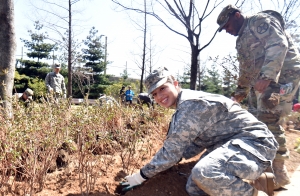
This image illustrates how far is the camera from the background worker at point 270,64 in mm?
2482

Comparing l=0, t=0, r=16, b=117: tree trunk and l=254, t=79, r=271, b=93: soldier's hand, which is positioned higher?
l=0, t=0, r=16, b=117: tree trunk

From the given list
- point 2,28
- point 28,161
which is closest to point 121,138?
point 28,161

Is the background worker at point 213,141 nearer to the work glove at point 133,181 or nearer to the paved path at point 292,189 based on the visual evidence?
the work glove at point 133,181

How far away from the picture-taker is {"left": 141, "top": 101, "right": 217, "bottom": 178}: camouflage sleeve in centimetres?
188

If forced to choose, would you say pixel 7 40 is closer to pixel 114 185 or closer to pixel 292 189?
pixel 114 185

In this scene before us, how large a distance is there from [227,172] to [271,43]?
138 centimetres

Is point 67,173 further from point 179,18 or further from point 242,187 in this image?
point 179,18

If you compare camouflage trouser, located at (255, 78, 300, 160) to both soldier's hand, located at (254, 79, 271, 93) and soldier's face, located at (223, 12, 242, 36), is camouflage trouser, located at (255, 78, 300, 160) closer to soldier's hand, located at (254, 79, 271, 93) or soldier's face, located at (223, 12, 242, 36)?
soldier's hand, located at (254, 79, 271, 93)

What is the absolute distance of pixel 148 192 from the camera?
6.86ft

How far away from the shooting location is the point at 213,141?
212 centimetres

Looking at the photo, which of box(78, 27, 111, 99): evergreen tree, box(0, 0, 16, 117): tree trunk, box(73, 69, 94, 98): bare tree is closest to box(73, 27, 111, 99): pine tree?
box(78, 27, 111, 99): evergreen tree

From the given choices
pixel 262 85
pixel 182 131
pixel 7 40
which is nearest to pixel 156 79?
pixel 182 131

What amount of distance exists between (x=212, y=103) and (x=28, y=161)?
1.31 meters

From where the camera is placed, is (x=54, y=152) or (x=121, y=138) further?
(x=121, y=138)
